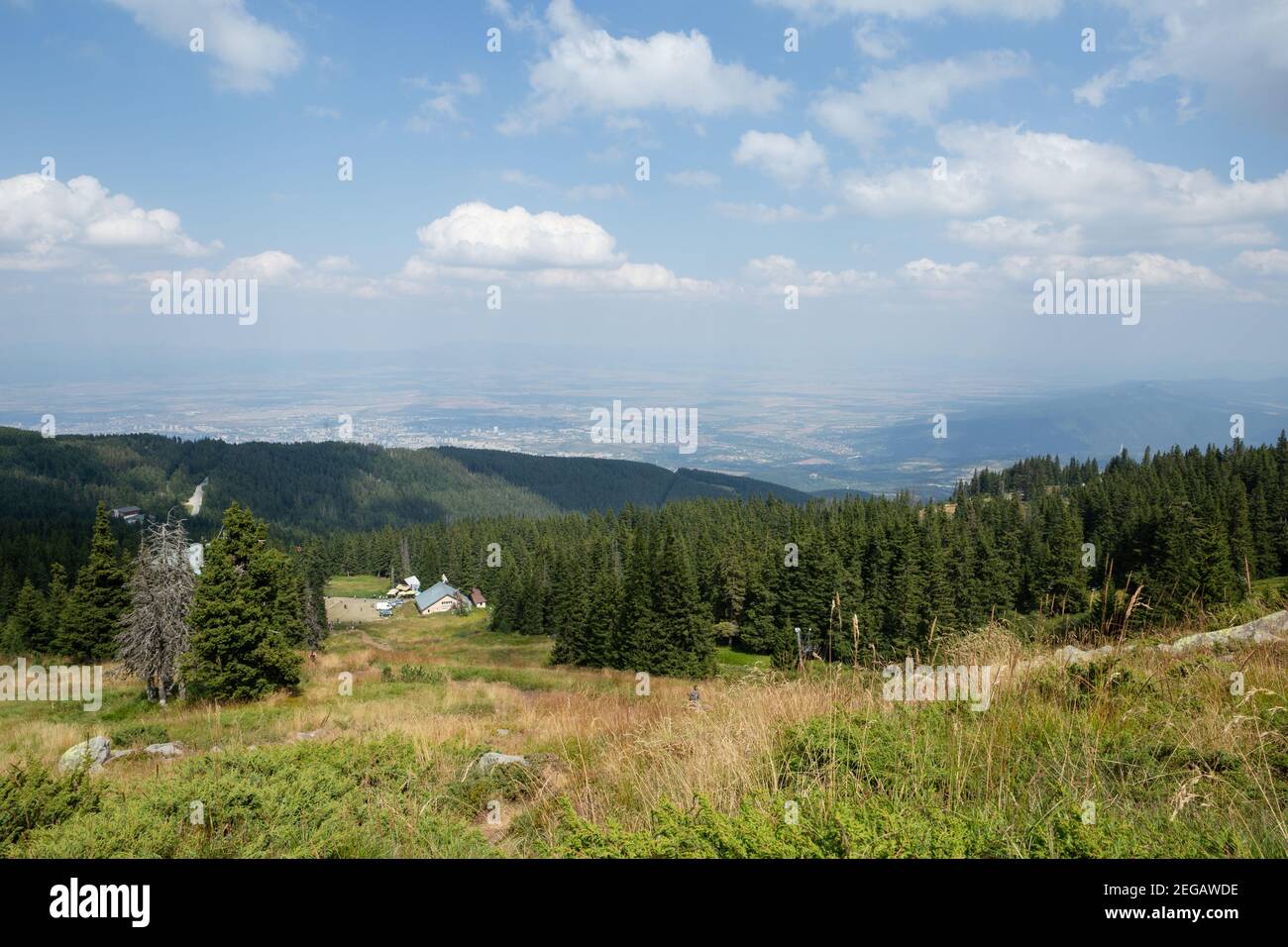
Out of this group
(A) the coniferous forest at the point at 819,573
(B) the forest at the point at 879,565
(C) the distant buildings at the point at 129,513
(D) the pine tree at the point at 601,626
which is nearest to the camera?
(A) the coniferous forest at the point at 819,573

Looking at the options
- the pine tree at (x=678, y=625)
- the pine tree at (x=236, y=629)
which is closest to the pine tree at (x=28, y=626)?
the pine tree at (x=236, y=629)

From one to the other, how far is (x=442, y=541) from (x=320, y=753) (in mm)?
122492

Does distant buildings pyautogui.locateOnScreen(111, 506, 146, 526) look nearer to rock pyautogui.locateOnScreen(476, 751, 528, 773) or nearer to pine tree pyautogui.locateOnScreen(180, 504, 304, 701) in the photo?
pine tree pyautogui.locateOnScreen(180, 504, 304, 701)

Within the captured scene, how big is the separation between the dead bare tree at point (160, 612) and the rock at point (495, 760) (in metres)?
19.0

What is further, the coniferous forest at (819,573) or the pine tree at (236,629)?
the coniferous forest at (819,573)

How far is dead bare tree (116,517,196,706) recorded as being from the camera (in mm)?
21984

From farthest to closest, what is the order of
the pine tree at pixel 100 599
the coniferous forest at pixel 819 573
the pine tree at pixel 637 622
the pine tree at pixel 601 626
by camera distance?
the pine tree at pixel 601 626 < the pine tree at pixel 637 622 < the coniferous forest at pixel 819 573 < the pine tree at pixel 100 599

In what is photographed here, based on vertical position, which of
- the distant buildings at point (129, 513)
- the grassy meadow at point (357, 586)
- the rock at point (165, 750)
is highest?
the rock at point (165, 750)

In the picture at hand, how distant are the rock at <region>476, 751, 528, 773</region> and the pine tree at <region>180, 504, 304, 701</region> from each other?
15.6 m

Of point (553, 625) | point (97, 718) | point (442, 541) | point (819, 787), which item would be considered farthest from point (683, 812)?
point (442, 541)

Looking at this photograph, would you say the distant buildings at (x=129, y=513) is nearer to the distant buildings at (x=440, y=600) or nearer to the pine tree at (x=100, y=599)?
the distant buildings at (x=440, y=600)

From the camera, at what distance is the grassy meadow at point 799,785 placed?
3.55 meters
